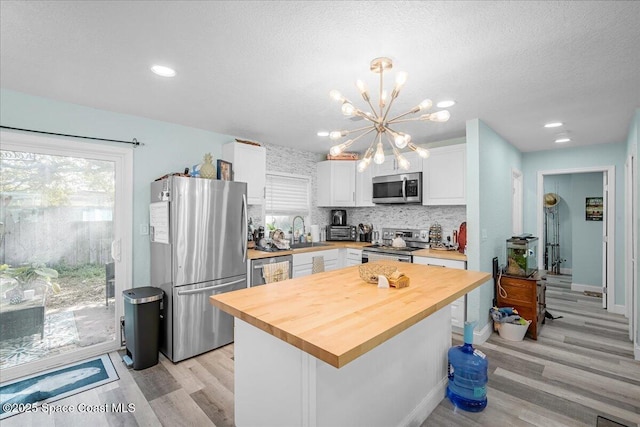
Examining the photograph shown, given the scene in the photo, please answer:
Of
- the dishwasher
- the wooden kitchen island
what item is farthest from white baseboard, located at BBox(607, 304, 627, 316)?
the dishwasher

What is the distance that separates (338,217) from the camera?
17.5 ft

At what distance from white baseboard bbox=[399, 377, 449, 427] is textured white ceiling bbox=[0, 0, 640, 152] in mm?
2331

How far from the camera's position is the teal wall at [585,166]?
425 cm

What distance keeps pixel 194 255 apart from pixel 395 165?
2957mm

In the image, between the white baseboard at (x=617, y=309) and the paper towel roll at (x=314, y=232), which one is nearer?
the white baseboard at (x=617, y=309)

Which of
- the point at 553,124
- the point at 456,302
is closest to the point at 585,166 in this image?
the point at 553,124

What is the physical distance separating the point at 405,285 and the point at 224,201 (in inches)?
81.5

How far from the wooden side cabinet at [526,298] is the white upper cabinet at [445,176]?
1100 mm

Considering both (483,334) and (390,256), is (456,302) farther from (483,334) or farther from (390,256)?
(390,256)

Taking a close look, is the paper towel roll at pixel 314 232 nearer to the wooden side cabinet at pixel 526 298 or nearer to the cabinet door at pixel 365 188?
the cabinet door at pixel 365 188

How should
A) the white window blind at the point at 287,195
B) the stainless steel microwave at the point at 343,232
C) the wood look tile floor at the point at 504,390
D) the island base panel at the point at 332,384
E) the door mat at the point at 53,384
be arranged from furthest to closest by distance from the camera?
the stainless steel microwave at the point at 343,232
the white window blind at the point at 287,195
the door mat at the point at 53,384
the wood look tile floor at the point at 504,390
the island base panel at the point at 332,384

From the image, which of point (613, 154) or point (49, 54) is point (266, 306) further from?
point (613, 154)

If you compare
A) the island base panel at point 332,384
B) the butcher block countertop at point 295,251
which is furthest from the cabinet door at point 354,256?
the island base panel at point 332,384

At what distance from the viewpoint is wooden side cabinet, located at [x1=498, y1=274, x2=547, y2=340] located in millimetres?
3383
